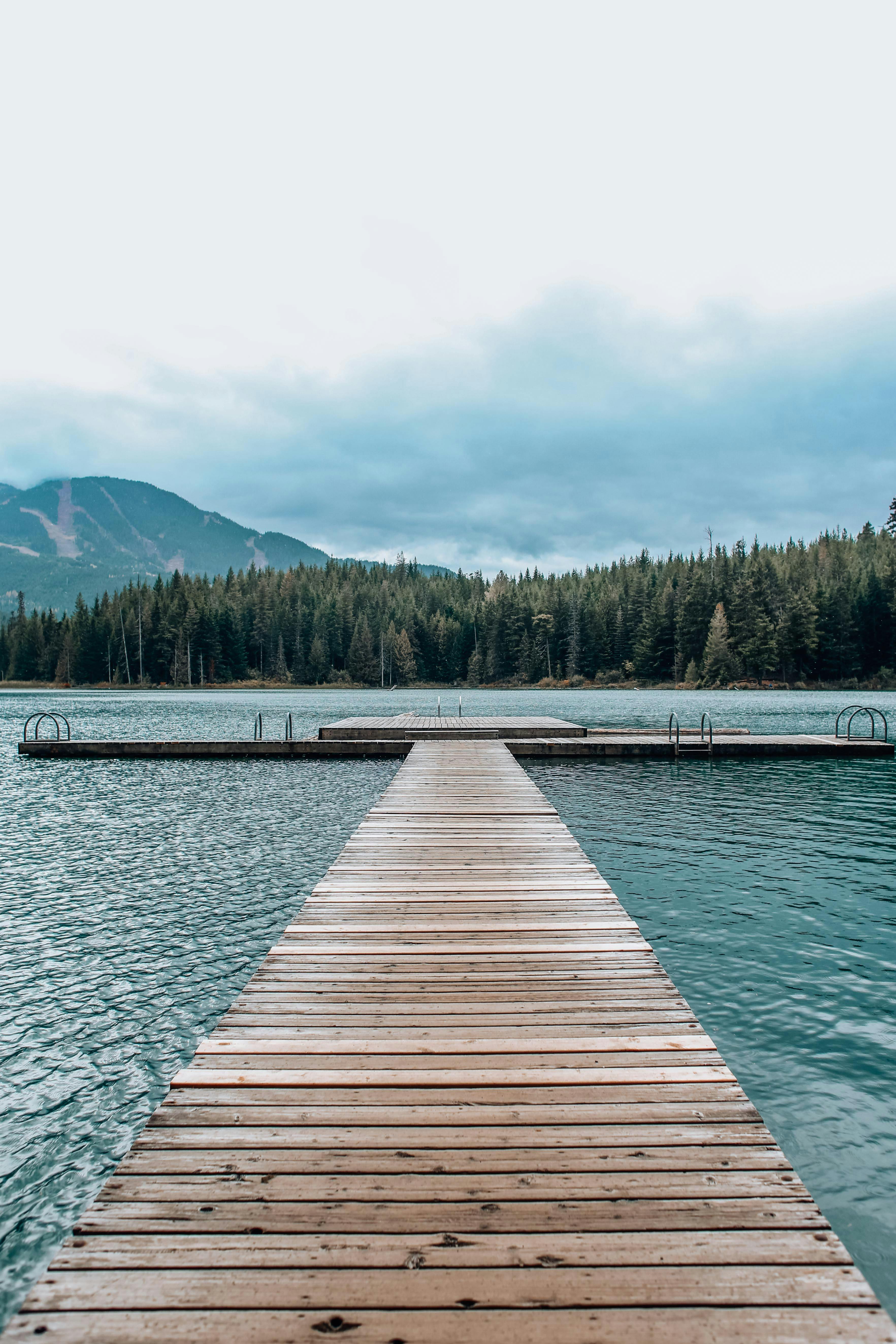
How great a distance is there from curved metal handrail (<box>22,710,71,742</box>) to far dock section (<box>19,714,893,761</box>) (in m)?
0.46

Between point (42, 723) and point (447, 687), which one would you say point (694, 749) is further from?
point (447, 687)

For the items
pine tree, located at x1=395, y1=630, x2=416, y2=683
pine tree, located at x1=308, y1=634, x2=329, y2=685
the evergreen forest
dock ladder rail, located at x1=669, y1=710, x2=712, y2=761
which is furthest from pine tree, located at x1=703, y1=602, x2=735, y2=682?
dock ladder rail, located at x1=669, y1=710, x2=712, y2=761

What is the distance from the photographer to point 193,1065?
402 cm

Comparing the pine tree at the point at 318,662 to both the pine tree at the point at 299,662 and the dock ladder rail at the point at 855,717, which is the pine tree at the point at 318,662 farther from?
the dock ladder rail at the point at 855,717

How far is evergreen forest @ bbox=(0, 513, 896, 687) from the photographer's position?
78.9 meters

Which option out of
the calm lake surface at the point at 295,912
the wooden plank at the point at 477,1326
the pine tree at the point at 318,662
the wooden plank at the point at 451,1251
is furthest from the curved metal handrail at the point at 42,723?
the pine tree at the point at 318,662

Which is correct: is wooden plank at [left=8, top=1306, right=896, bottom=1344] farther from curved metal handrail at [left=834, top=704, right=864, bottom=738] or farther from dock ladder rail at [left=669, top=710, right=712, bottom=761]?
dock ladder rail at [left=669, top=710, right=712, bottom=761]

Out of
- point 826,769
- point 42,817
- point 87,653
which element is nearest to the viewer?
point 42,817

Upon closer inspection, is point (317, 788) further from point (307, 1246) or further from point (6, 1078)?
point (307, 1246)

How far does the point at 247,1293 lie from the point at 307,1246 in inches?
10.1

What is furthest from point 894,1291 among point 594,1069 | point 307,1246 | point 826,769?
point 826,769

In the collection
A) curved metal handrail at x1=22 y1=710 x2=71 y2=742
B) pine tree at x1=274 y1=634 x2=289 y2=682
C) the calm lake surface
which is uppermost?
pine tree at x1=274 y1=634 x2=289 y2=682

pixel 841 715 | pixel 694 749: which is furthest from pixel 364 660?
pixel 841 715

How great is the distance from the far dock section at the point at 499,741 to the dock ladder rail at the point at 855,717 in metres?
0.37
